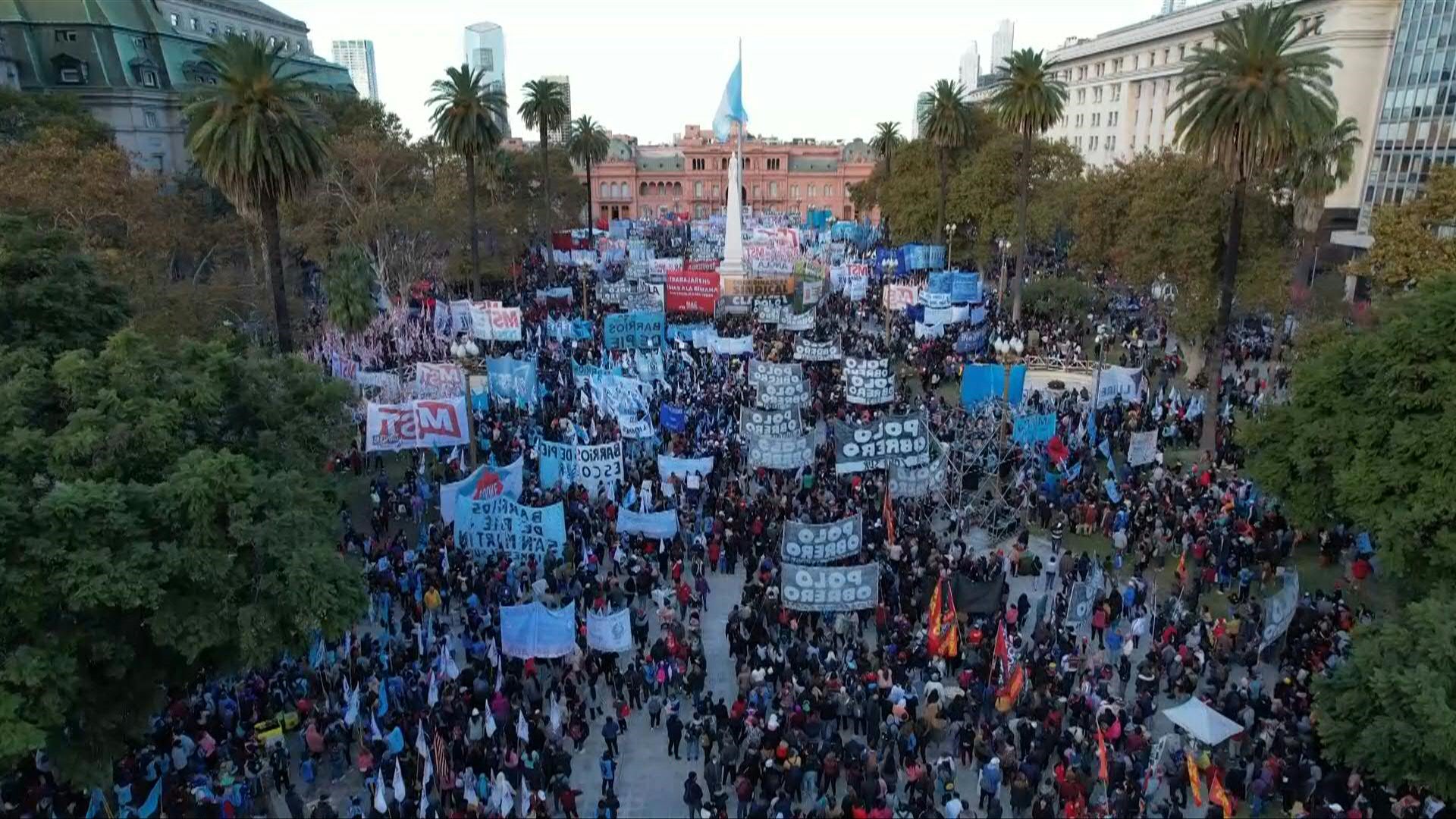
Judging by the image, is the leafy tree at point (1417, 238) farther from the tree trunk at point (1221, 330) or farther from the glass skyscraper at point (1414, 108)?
the glass skyscraper at point (1414, 108)

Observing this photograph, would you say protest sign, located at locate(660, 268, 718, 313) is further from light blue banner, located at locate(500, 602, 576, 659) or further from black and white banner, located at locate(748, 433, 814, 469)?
light blue banner, located at locate(500, 602, 576, 659)

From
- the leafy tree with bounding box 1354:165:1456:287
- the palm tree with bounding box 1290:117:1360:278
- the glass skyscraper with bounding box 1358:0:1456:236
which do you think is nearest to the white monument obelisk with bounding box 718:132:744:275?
the palm tree with bounding box 1290:117:1360:278

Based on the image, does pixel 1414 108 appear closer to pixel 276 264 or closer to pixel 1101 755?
pixel 1101 755

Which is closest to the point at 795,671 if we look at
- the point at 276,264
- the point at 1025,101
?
the point at 276,264

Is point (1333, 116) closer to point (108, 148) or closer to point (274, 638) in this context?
point (274, 638)

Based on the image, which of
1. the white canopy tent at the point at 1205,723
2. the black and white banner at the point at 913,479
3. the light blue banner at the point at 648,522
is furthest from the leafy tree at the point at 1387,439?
the light blue banner at the point at 648,522

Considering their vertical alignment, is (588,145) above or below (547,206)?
above
